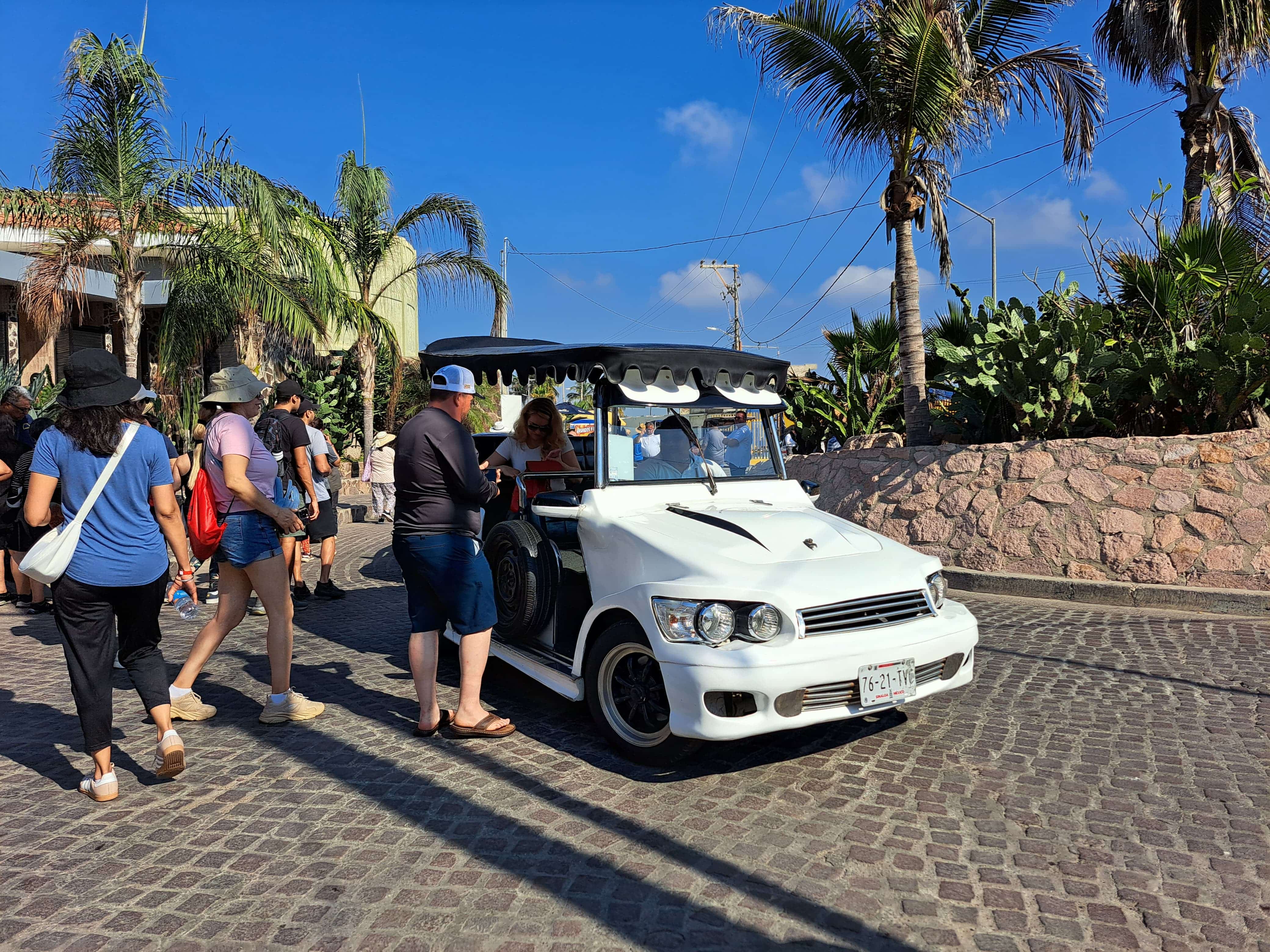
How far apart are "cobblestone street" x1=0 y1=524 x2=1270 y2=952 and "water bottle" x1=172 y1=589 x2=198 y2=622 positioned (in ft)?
2.06

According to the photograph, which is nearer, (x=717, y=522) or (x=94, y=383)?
(x=94, y=383)

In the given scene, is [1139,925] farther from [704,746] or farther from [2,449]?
[2,449]

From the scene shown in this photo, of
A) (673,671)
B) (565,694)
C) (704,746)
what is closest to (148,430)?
(565,694)

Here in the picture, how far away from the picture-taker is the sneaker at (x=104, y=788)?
3793mm

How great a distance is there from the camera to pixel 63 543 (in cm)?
365

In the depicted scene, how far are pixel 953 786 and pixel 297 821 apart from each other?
8.97 feet

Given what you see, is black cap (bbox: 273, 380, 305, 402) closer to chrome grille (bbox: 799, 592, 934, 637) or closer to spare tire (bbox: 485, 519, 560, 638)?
spare tire (bbox: 485, 519, 560, 638)

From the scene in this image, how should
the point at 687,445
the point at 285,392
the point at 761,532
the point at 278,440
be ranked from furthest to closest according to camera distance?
the point at 285,392 → the point at 278,440 → the point at 687,445 → the point at 761,532

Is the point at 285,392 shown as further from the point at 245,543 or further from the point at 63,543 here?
the point at 63,543

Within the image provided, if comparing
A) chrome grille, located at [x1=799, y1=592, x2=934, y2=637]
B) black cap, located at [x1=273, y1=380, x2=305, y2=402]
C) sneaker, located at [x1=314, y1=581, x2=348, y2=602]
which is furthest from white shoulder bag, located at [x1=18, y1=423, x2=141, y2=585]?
sneaker, located at [x1=314, y1=581, x2=348, y2=602]

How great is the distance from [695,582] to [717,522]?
0.64 m

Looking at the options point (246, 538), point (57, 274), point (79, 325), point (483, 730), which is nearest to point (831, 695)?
point (483, 730)

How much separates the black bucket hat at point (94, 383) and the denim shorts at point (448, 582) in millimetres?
1333

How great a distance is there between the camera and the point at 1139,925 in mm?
2799
